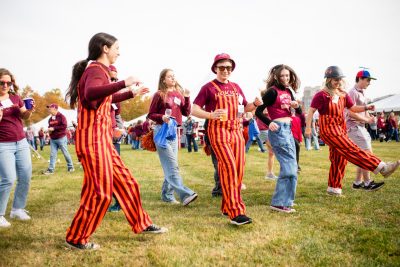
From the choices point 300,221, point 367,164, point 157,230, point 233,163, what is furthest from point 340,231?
point 157,230

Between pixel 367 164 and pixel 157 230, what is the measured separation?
11.0 feet

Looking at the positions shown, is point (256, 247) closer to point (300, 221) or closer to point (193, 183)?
point (300, 221)

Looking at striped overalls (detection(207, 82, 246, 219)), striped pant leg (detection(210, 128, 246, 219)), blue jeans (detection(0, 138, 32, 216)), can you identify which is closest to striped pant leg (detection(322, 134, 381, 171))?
striped overalls (detection(207, 82, 246, 219))

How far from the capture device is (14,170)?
460cm

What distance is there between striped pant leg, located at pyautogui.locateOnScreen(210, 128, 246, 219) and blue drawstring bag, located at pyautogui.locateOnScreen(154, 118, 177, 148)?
3.98 feet

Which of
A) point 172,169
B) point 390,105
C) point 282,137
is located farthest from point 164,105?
point 390,105

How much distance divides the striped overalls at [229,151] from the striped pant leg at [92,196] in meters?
1.49

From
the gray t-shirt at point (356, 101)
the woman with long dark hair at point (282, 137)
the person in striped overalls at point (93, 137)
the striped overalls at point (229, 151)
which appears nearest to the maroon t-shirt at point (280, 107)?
the woman with long dark hair at point (282, 137)

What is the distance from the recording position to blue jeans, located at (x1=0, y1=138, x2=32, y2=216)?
14.6 ft

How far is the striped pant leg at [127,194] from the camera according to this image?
3545mm

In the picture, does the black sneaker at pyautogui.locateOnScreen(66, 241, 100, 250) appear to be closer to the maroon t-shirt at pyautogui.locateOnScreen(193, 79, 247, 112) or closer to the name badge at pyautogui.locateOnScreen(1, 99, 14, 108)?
the maroon t-shirt at pyautogui.locateOnScreen(193, 79, 247, 112)

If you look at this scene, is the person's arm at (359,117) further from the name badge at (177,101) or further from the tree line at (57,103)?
the tree line at (57,103)

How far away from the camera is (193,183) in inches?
307

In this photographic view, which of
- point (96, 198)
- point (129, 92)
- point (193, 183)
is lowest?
point (193, 183)
